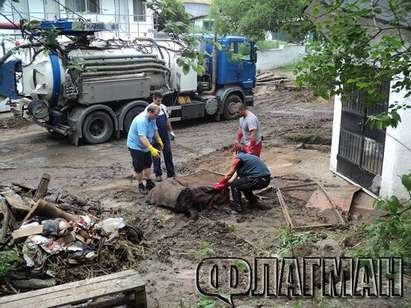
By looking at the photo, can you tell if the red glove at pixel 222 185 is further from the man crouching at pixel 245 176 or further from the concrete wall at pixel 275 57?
the concrete wall at pixel 275 57

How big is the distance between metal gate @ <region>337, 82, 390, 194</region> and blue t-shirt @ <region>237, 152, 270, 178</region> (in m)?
1.76

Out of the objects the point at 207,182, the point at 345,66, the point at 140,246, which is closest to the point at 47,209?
the point at 140,246

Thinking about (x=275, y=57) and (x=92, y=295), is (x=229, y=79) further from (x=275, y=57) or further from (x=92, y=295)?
(x=275, y=57)

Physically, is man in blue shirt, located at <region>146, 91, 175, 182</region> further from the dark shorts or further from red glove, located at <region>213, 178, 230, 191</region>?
red glove, located at <region>213, 178, 230, 191</region>

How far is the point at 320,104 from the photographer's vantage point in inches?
728

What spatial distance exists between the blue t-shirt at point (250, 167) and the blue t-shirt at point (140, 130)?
170 centimetres

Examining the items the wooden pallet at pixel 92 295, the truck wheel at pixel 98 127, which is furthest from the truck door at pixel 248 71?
the wooden pallet at pixel 92 295

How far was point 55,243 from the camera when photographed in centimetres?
550

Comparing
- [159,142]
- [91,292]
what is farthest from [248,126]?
[91,292]

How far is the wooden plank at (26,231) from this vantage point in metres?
5.52

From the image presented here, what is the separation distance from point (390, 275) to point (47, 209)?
4.41 meters

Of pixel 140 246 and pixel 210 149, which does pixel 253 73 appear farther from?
pixel 140 246

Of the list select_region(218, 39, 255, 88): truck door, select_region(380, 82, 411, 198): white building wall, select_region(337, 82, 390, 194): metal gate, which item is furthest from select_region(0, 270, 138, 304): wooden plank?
select_region(218, 39, 255, 88): truck door

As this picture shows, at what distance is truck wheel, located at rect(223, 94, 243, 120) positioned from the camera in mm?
15453
